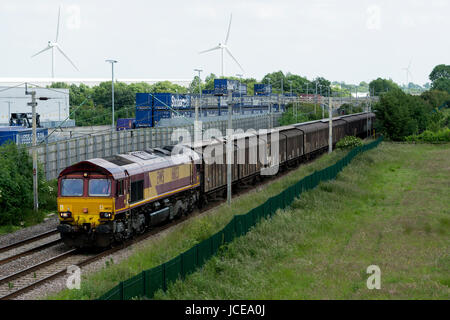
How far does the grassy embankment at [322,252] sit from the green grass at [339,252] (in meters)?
0.04

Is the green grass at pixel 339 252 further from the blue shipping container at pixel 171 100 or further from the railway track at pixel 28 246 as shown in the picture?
the blue shipping container at pixel 171 100

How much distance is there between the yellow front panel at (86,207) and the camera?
24.7 metres

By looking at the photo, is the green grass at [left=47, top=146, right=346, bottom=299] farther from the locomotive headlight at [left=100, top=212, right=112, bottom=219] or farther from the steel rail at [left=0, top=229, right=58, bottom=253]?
the steel rail at [left=0, top=229, right=58, bottom=253]

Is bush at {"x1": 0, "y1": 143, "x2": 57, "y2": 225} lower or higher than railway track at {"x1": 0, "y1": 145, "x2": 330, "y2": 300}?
higher

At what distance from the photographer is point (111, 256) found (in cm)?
2502

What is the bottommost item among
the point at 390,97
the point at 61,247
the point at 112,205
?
the point at 61,247

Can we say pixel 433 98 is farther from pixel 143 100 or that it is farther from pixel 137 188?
pixel 137 188

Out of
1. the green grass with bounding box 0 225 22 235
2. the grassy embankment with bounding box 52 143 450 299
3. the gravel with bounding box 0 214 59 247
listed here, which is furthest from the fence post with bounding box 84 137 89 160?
the grassy embankment with bounding box 52 143 450 299

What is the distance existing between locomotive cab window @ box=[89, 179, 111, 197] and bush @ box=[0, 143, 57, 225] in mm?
10155

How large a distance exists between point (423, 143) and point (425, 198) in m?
50.9

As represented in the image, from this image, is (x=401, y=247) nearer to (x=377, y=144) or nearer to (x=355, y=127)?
(x=377, y=144)

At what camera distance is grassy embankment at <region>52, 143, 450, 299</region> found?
19.2 metres

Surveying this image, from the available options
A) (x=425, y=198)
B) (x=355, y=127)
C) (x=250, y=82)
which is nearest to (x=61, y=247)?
(x=425, y=198)

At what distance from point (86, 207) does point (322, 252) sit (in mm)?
10559
